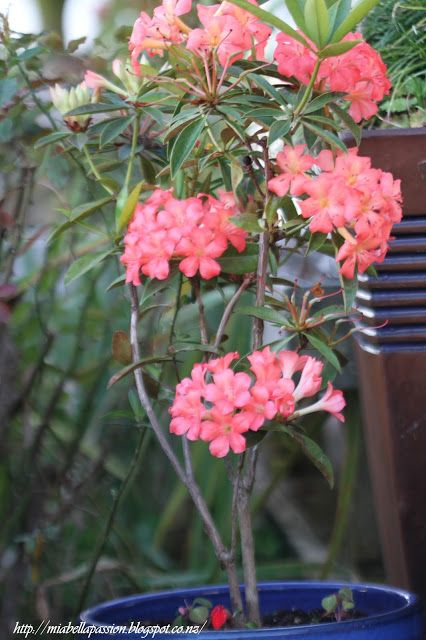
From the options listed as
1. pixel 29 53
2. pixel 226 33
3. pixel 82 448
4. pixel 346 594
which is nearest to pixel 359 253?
pixel 226 33

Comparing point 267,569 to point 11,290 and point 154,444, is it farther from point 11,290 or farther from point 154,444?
point 11,290

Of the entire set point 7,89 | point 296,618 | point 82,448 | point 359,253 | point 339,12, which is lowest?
point 296,618

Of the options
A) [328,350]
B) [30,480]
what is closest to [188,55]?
[328,350]

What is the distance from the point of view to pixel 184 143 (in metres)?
0.84

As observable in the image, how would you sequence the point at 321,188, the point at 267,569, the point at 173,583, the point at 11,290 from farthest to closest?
the point at 267,569 < the point at 173,583 < the point at 11,290 < the point at 321,188

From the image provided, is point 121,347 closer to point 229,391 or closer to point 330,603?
point 229,391

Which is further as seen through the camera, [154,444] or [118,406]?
[154,444]

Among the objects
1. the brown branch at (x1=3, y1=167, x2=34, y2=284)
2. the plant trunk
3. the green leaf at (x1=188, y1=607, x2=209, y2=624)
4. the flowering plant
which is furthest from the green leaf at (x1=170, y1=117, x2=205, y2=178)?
the brown branch at (x1=3, y1=167, x2=34, y2=284)

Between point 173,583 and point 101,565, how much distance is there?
6.7 inches

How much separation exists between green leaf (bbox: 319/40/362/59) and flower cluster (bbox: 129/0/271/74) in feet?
0.28

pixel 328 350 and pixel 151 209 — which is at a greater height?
pixel 151 209

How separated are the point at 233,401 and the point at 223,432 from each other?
0.03m

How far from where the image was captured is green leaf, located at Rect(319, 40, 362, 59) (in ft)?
2.56

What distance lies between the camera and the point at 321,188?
0.82 meters
